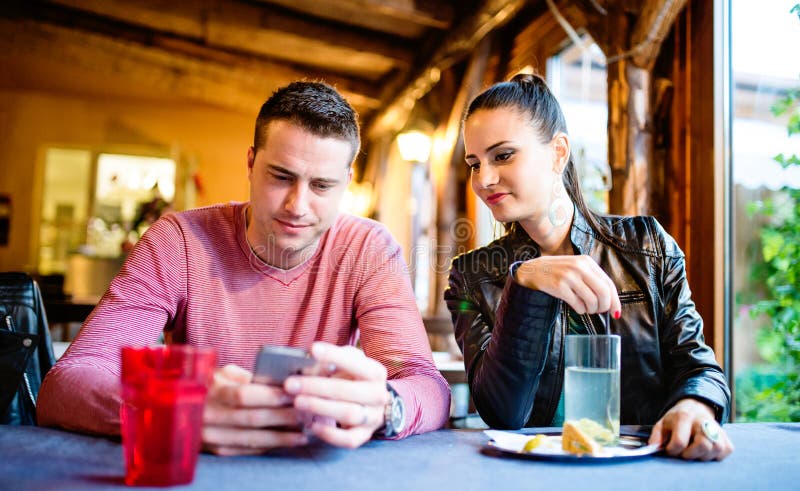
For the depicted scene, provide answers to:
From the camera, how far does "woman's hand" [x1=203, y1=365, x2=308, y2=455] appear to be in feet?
3.14

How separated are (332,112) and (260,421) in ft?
2.59

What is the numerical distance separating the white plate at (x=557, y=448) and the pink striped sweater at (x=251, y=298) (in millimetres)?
182

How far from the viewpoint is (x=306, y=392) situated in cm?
96

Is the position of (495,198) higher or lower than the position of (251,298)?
higher

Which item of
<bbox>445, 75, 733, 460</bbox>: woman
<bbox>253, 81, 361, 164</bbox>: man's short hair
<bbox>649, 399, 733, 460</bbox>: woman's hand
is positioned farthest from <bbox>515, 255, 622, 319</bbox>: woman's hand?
<bbox>253, 81, 361, 164</bbox>: man's short hair

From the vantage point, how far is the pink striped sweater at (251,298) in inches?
54.2

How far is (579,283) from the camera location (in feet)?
3.78

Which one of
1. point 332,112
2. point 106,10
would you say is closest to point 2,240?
point 106,10

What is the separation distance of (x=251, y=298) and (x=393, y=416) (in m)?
0.57

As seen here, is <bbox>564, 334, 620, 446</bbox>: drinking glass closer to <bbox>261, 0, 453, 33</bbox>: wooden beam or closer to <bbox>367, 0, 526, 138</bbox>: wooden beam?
<bbox>367, 0, 526, 138</bbox>: wooden beam

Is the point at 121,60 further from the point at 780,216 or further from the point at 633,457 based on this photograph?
the point at 633,457

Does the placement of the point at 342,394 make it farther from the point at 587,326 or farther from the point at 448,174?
the point at 448,174

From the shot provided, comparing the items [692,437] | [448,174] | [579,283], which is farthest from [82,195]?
[692,437]

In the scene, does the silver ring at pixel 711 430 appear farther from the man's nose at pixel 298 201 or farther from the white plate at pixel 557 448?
the man's nose at pixel 298 201
